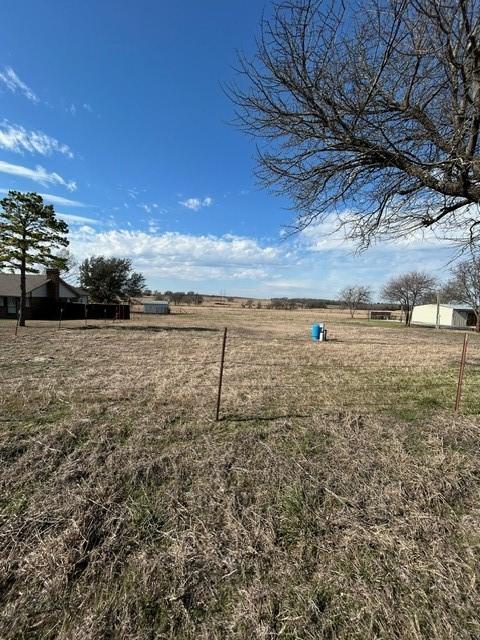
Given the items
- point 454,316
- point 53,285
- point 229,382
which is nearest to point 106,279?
point 53,285

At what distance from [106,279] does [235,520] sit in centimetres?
4149

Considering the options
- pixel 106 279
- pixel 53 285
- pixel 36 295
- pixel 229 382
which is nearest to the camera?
pixel 229 382

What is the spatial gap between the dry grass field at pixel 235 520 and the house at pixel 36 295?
2746cm

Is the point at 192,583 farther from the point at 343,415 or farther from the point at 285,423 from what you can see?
the point at 343,415

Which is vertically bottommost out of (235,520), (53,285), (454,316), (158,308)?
(235,520)

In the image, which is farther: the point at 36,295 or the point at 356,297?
the point at 356,297

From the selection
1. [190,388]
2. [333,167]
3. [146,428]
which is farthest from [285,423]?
[333,167]

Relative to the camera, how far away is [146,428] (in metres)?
4.19

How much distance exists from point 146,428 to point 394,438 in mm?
3262

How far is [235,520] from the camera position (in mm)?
2527

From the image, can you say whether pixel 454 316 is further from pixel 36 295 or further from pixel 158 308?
pixel 36 295

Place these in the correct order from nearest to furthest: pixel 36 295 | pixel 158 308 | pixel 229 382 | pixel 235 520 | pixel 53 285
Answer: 1. pixel 235 520
2. pixel 229 382
3. pixel 36 295
4. pixel 53 285
5. pixel 158 308

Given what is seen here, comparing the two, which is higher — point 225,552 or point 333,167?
point 333,167

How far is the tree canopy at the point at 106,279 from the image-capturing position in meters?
39.8
